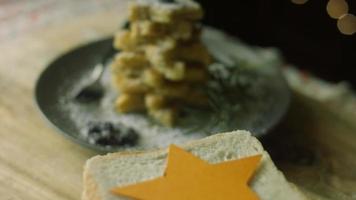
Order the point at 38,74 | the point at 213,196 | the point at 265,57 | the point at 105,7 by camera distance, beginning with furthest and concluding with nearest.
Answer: the point at 105,7
the point at 265,57
the point at 38,74
the point at 213,196

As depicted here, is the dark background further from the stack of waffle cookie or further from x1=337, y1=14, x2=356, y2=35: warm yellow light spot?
the stack of waffle cookie

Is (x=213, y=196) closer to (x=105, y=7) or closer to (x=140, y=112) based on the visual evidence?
(x=140, y=112)

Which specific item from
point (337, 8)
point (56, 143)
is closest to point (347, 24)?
point (337, 8)

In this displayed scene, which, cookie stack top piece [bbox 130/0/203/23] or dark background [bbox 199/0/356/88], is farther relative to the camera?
dark background [bbox 199/0/356/88]

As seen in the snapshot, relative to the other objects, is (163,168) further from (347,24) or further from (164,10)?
(347,24)

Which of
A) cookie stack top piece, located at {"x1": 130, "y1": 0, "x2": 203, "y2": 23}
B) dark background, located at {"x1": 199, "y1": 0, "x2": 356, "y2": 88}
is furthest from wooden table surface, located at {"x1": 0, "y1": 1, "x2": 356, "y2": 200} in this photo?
cookie stack top piece, located at {"x1": 130, "y1": 0, "x2": 203, "y2": 23}

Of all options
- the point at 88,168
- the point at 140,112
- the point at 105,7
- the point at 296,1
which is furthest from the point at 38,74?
the point at 296,1

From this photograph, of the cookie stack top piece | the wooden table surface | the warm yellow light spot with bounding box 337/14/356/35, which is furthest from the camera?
the warm yellow light spot with bounding box 337/14/356/35
